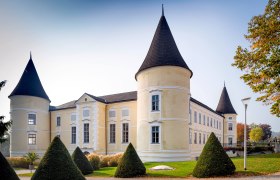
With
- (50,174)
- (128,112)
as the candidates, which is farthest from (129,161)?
(128,112)

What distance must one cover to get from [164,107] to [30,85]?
24436 mm

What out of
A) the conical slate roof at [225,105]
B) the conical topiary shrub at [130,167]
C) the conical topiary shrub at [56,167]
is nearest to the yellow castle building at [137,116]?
the conical slate roof at [225,105]

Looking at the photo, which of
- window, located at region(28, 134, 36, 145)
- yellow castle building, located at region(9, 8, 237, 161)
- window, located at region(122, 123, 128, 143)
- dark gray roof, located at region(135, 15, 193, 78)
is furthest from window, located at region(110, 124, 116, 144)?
window, located at region(28, 134, 36, 145)

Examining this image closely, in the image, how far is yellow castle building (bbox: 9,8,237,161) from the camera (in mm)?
28656

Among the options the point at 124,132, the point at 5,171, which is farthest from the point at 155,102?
the point at 5,171

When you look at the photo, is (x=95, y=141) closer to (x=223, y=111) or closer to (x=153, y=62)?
(x=153, y=62)

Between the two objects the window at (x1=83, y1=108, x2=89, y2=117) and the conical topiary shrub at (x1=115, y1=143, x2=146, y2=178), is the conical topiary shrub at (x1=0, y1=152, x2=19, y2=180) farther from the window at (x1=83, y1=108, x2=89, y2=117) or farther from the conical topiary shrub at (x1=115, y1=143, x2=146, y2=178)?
the window at (x1=83, y1=108, x2=89, y2=117)

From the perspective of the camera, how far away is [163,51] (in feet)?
97.2

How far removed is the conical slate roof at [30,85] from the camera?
4169 cm

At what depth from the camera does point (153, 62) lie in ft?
96.4

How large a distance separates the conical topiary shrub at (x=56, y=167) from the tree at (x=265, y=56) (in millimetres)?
13197

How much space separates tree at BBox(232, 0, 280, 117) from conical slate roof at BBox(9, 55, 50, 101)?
33.1 m

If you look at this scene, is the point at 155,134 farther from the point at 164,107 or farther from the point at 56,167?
the point at 56,167

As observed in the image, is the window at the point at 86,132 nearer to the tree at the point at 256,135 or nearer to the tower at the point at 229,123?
the tower at the point at 229,123
